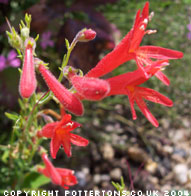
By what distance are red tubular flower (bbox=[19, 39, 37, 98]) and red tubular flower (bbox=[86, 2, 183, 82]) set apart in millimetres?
237

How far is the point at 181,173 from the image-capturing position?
2555 millimetres

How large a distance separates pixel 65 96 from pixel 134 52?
0.35m

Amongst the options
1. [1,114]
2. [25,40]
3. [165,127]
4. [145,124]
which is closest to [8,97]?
[1,114]

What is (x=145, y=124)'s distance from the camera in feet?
9.32

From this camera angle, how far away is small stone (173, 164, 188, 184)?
2498 millimetres

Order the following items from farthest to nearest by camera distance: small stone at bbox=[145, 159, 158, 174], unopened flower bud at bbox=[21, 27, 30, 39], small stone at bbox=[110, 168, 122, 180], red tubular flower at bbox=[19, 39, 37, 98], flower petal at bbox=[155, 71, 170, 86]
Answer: small stone at bbox=[145, 159, 158, 174], small stone at bbox=[110, 168, 122, 180], flower petal at bbox=[155, 71, 170, 86], unopened flower bud at bbox=[21, 27, 30, 39], red tubular flower at bbox=[19, 39, 37, 98]

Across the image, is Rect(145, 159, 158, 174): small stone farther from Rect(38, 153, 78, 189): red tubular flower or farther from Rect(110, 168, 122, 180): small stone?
Rect(38, 153, 78, 189): red tubular flower

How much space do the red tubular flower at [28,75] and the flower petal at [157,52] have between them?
0.43 metres

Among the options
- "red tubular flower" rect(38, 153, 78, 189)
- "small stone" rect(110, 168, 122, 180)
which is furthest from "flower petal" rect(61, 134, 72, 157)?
"small stone" rect(110, 168, 122, 180)

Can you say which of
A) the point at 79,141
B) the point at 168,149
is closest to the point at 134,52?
the point at 79,141

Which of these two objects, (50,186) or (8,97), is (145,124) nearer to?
(50,186)

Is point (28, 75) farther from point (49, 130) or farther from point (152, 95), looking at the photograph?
point (152, 95)

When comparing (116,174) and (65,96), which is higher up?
(65,96)

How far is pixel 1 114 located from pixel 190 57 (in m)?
1.83
